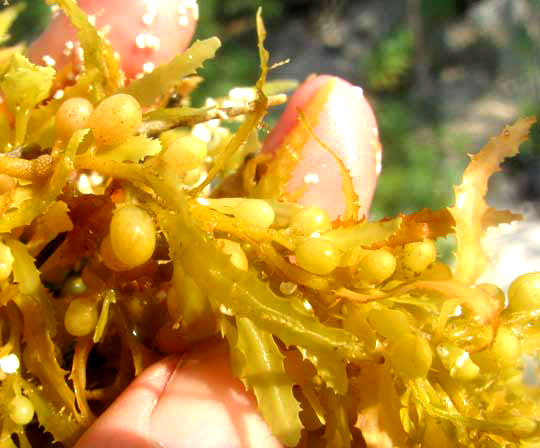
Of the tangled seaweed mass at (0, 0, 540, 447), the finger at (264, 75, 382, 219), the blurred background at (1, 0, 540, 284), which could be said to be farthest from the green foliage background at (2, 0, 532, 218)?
the tangled seaweed mass at (0, 0, 540, 447)

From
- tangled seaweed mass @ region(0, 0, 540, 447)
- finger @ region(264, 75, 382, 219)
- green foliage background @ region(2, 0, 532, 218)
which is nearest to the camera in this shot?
tangled seaweed mass @ region(0, 0, 540, 447)

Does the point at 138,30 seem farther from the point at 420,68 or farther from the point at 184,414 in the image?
the point at 420,68

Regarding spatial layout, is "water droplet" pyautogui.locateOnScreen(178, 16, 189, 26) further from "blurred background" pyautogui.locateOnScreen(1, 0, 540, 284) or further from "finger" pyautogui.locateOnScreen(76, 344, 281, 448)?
"blurred background" pyautogui.locateOnScreen(1, 0, 540, 284)

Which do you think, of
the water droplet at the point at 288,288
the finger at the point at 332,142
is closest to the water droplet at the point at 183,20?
the finger at the point at 332,142

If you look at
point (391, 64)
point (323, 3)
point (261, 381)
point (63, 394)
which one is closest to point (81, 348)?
point (63, 394)

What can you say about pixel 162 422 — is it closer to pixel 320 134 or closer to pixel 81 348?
pixel 81 348

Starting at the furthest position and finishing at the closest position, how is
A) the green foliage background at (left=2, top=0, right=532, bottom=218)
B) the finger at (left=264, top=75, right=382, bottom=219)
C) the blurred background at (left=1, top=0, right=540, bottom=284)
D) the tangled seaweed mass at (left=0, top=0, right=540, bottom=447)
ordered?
1. the blurred background at (left=1, top=0, right=540, bottom=284)
2. the green foliage background at (left=2, top=0, right=532, bottom=218)
3. the finger at (left=264, top=75, right=382, bottom=219)
4. the tangled seaweed mass at (left=0, top=0, right=540, bottom=447)
